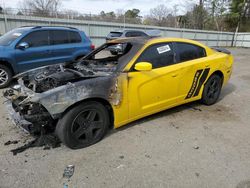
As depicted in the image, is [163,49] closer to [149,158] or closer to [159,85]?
[159,85]

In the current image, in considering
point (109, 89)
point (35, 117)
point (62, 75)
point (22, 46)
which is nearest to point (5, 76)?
point (22, 46)

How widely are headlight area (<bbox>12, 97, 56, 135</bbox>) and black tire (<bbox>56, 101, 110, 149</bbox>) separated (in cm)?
17

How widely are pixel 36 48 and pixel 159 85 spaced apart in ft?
14.7

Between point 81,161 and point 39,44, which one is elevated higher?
point 39,44

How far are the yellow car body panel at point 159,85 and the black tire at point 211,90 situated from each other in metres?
0.16

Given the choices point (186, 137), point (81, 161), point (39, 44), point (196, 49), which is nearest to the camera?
point (81, 161)

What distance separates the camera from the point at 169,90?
3988 millimetres

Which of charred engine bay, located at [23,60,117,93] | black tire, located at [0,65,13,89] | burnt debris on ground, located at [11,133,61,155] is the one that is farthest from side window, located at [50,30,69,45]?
burnt debris on ground, located at [11,133,61,155]

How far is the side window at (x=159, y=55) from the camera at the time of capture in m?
3.71

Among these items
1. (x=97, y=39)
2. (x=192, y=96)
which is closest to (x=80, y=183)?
(x=192, y=96)

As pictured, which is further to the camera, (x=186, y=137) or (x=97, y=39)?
(x=97, y=39)

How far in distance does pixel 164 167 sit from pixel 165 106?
1477 millimetres

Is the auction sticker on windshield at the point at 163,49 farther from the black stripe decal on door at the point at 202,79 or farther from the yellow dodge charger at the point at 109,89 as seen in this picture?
the black stripe decal on door at the point at 202,79

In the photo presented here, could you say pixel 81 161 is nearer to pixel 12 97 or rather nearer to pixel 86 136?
pixel 86 136
